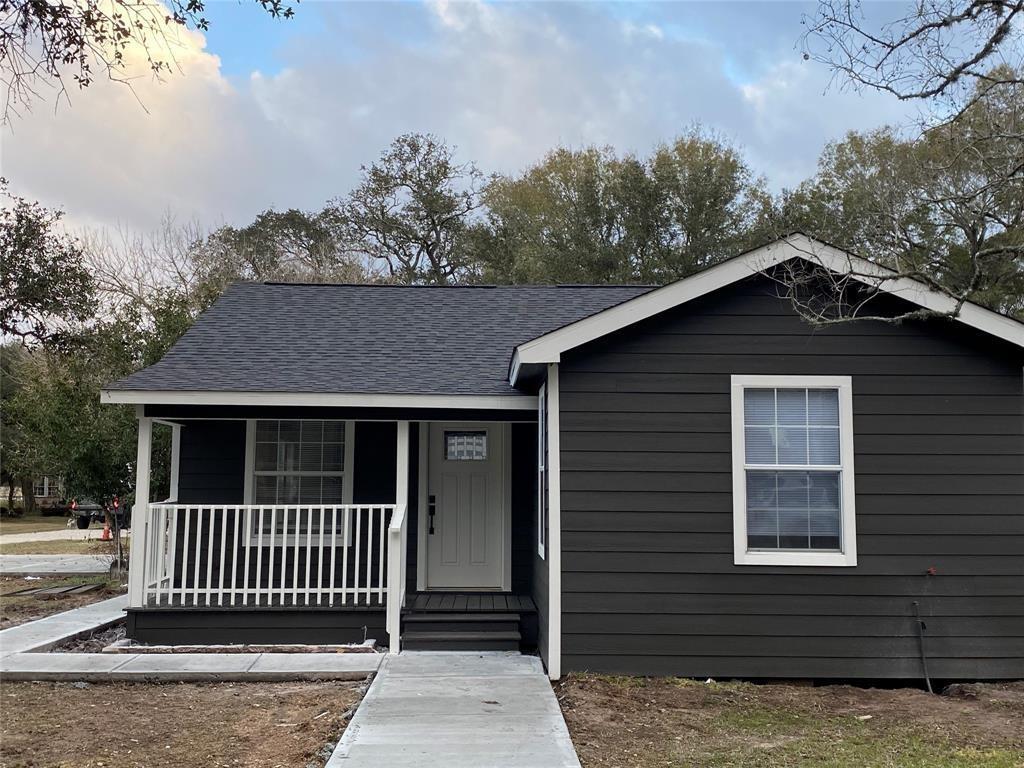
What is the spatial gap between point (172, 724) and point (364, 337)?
191 inches

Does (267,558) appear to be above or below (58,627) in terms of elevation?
above

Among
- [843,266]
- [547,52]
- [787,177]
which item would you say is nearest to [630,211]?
[787,177]

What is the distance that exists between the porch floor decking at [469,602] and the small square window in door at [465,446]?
138 cm

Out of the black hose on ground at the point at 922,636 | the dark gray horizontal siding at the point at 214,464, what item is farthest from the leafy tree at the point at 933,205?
the dark gray horizontal siding at the point at 214,464

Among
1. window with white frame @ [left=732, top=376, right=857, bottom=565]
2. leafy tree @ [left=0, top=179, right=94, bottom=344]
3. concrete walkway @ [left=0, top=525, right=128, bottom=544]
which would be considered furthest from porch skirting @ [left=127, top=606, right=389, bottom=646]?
concrete walkway @ [left=0, top=525, right=128, bottom=544]

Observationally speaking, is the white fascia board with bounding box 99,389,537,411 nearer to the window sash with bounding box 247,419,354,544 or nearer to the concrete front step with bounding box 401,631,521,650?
the window sash with bounding box 247,419,354,544

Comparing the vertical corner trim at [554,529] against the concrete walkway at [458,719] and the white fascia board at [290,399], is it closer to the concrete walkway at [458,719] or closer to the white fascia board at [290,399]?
the concrete walkway at [458,719]

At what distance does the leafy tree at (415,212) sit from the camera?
27.3m

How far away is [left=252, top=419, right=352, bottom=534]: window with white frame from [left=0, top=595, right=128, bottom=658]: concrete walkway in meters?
1.79

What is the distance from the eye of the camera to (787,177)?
81.1ft

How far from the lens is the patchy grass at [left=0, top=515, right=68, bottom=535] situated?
A: 92.8 ft

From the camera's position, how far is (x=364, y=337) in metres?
9.52

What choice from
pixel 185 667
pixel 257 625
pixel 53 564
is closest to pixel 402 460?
pixel 257 625

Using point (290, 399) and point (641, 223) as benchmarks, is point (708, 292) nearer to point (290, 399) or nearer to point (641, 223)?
point (290, 399)
